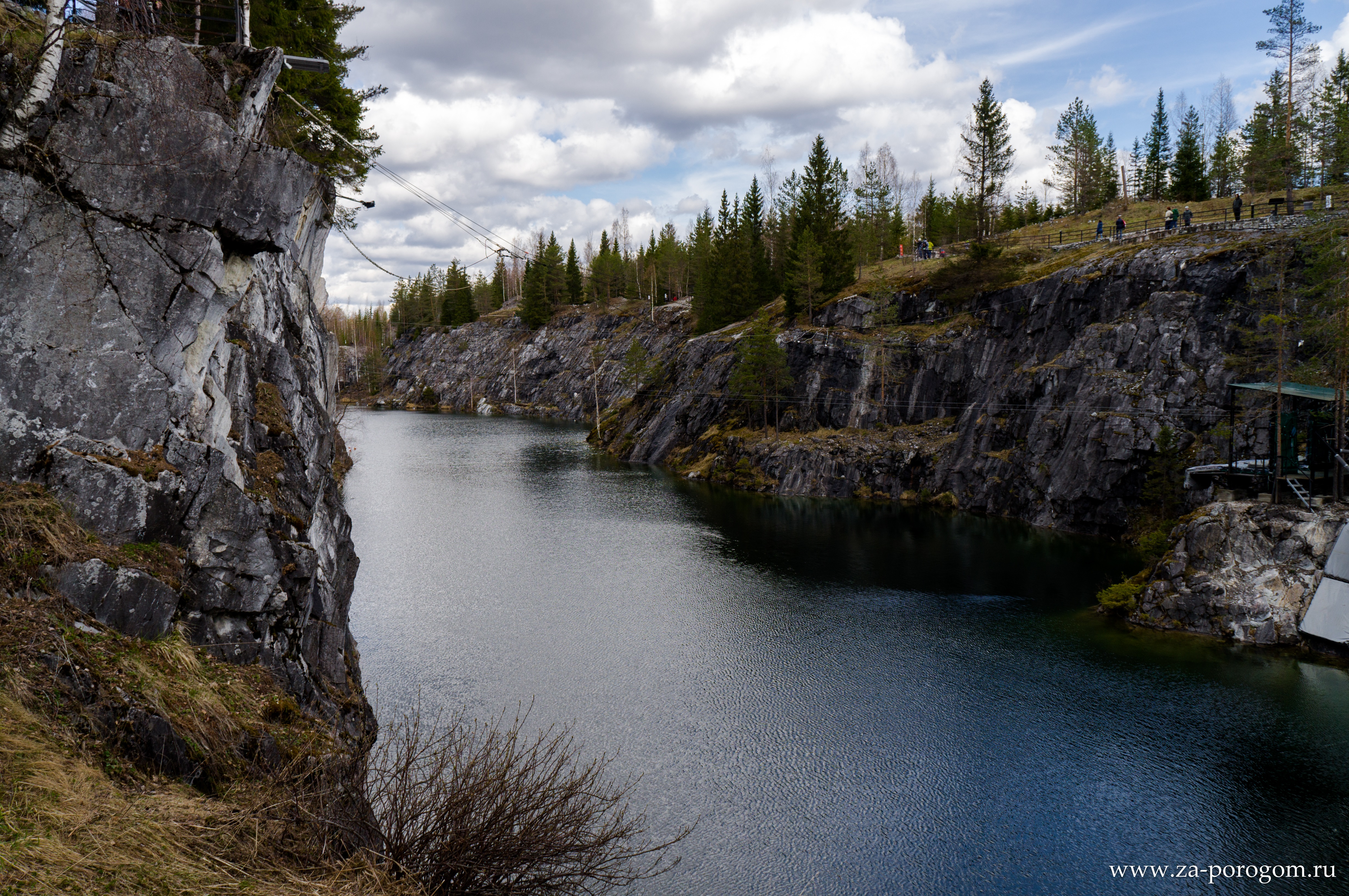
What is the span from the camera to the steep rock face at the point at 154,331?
10.6 meters

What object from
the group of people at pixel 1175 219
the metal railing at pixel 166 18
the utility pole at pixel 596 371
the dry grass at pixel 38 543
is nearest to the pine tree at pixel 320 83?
the metal railing at pixel 166 18

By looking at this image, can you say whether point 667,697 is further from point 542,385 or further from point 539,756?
point 542,385

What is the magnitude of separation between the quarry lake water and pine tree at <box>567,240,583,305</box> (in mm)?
86552

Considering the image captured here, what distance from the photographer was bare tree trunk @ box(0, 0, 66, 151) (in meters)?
10.5

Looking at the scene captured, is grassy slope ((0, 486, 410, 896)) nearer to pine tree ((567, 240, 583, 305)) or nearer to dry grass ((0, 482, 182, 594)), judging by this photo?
dry grass ((0, 482, 182, 594))

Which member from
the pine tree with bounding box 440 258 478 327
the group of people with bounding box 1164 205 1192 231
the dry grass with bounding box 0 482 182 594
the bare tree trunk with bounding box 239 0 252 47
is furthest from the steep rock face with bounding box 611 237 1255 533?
the pine tree with bounding box 440 258 478 327

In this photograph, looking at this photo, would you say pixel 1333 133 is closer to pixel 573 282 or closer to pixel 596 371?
pixel 596 371

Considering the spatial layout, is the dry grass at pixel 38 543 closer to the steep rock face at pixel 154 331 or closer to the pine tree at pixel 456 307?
the steep rock face at pixel 154 331

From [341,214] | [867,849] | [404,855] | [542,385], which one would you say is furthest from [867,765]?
[542,385]

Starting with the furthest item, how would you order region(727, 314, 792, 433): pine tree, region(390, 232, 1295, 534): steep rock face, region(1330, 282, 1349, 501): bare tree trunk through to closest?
1. region(727, 314, 792, 433): pine tree
2. region(390, 232, 1295, 534): steep rock face
3. region(1330, 282, 1349, 501): bare tree trunk

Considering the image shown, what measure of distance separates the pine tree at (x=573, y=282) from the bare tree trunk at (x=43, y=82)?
370 feet

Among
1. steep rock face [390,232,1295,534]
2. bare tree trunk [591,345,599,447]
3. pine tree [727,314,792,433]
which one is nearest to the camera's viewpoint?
steep rock face [390,232,1295,534]

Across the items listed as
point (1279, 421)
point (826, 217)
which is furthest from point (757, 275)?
point (1279, 421)

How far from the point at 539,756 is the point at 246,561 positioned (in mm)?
7860
